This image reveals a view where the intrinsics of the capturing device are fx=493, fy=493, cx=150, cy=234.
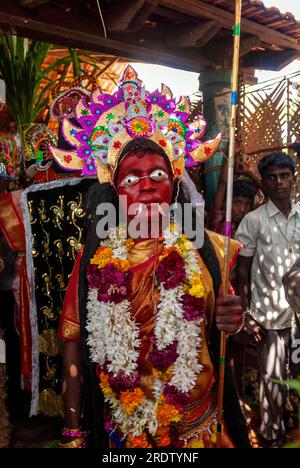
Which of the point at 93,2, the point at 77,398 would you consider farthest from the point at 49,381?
the point at 93,2

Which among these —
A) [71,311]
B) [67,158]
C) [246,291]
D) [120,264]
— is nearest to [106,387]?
[71,311]

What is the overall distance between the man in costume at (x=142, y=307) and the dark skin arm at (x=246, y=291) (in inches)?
66.7

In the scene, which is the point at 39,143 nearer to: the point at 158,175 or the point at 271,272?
the point at 158,175

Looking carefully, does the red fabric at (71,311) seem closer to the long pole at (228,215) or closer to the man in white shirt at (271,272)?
the long pole at (228,215)

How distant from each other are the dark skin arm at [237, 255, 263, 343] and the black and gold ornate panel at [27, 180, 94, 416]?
53.2 inches

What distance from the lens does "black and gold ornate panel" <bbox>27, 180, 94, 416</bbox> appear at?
3377 mm

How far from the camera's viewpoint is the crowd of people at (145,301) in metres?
2.06

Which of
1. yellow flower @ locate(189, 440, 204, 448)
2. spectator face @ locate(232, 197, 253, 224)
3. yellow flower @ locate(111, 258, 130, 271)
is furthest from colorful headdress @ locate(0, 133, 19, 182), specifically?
yellow flower @ locate(189, 440, 204, 448)

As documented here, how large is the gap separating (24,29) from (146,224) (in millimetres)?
2811

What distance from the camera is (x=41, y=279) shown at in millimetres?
3510

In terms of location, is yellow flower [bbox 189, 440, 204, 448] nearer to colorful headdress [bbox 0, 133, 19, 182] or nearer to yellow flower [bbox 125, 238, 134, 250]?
yellow flower [bbox 125, 238, 134, 250]

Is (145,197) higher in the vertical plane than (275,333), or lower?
higher
